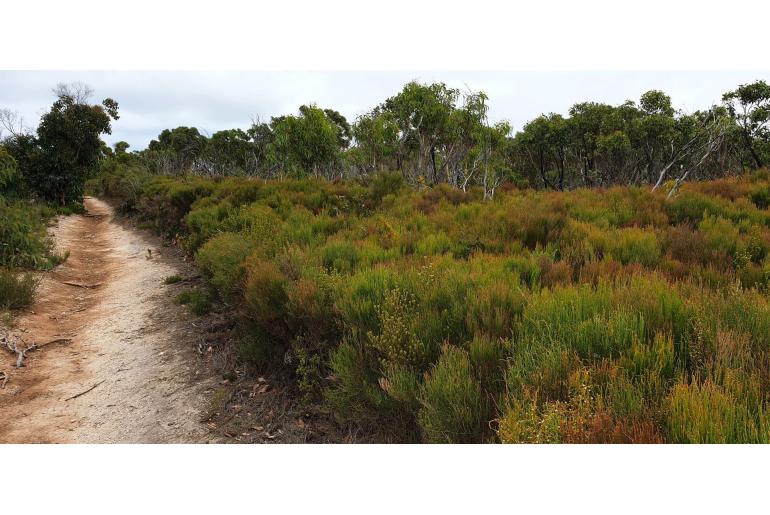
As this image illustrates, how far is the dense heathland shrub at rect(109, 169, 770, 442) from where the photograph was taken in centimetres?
208

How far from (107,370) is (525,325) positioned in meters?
6.01

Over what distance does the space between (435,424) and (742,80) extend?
26380 mm

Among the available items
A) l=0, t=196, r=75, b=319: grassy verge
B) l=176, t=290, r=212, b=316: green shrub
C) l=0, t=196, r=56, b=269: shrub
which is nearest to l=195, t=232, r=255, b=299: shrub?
l=176, t=290, r=212, b=316: green shrub

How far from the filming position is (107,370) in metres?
5.96

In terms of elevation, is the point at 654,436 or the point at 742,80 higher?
the point at 742,80

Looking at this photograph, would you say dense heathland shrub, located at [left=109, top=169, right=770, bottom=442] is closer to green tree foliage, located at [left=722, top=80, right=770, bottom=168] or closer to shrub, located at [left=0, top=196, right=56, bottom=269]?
shrub, located at [left=0, top=196, right=56, bottom=269]

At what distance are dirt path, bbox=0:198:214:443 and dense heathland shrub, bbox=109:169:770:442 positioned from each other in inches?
44.0

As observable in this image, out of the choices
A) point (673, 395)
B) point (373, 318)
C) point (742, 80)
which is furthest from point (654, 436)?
point (742, 80)

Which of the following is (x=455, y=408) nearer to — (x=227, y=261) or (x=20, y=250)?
(x=227, y=261)

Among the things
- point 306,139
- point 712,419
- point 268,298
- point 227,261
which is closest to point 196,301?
point 227,261

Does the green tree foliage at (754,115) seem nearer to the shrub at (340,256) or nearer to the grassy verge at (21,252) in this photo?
the shrub at (340,256)

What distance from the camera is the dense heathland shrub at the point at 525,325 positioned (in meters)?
2.08

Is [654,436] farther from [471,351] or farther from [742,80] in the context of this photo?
[742,80]

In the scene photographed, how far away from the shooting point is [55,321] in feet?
25.3
